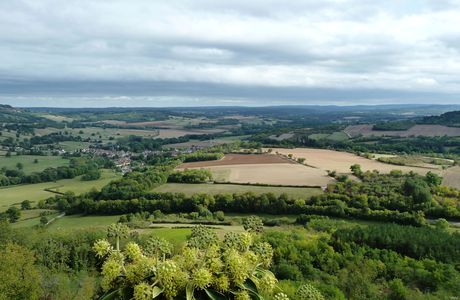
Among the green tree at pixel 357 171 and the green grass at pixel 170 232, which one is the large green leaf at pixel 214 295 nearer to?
the green grass at pixel 170 232

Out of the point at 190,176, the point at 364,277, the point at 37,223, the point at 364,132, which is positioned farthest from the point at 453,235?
the point at 364,132

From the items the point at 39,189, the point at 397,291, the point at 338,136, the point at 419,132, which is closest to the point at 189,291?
the point at 397,291

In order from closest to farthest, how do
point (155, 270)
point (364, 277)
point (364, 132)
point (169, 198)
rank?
1. point (155, 270)
2. point (364, 277)
3. point (169, 198)
4. point (364, 132)

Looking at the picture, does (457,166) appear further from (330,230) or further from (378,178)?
(330,230)

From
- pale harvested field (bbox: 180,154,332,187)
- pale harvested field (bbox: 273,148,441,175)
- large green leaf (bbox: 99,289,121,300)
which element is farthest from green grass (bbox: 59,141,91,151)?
large green leaf (bbox: 99,289,121,300)

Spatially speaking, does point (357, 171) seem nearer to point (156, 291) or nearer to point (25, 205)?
point (25, 205)

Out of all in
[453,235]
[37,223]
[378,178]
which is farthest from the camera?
[378,178]

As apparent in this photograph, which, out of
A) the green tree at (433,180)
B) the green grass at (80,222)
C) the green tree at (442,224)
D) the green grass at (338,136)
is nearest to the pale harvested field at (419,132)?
the green grass at (338,136)
